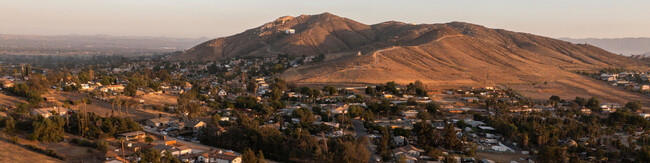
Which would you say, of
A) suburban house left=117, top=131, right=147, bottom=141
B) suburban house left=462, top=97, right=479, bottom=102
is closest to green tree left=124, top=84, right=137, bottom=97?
suburban house left=117, top=131, right=147, bottom=141

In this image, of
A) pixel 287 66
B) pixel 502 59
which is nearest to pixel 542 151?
pixel 287 66

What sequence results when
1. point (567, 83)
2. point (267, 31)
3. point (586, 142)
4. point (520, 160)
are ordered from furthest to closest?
point (267, 31) < point (567, 83) < point (586, 142) < point (520, 160)

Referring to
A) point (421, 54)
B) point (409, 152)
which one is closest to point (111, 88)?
point (409, 152)

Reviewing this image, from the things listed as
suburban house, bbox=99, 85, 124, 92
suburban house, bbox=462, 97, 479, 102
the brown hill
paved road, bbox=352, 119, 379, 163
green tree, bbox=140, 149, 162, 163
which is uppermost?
the brown hill

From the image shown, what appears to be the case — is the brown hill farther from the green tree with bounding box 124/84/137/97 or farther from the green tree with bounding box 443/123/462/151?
the green tree with bounding box 443/123/462/151

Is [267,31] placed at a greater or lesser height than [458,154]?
greater

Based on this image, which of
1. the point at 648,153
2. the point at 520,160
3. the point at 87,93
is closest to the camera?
the point at 648,153

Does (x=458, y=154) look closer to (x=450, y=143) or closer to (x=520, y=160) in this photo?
(x=450, y=143)
